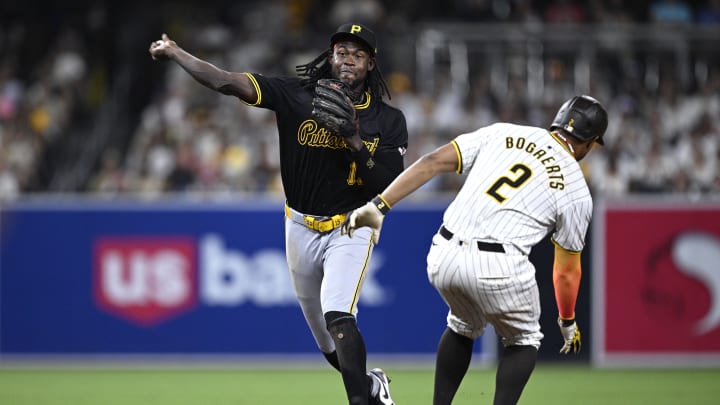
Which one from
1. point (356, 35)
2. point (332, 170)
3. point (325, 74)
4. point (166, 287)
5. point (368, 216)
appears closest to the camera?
point (368, 216)

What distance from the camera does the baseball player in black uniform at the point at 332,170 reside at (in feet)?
20.7

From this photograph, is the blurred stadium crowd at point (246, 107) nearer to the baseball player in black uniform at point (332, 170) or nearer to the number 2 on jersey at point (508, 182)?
the baseball player in black uniform at point (332, 170)

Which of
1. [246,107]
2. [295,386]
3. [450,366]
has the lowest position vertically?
[295,386]

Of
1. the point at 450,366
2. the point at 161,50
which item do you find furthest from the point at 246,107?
the point at 450,366

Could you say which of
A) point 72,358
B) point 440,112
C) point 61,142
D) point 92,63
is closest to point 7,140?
point 61,142

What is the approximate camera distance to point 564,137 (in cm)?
583

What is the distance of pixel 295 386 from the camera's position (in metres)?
9.94

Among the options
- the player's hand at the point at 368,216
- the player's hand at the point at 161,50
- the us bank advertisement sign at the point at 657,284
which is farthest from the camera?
the us bank advertisement sign at the point at 657,284

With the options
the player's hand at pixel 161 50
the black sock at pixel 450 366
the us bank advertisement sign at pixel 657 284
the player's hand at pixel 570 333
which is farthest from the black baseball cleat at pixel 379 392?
the us bank advertisement sign at pixel 657 284

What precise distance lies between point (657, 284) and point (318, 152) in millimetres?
6216

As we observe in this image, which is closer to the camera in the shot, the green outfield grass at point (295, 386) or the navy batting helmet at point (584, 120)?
the navy batting helmet at point (584, 120)

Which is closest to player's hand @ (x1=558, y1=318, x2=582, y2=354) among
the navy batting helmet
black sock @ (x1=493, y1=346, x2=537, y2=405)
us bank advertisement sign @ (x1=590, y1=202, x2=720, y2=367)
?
black sock @ (x1=493, y1=346, x2=537, y2=405)

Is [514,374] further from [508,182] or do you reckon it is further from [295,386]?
[295,386]

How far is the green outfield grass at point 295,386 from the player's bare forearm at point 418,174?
3.26m
